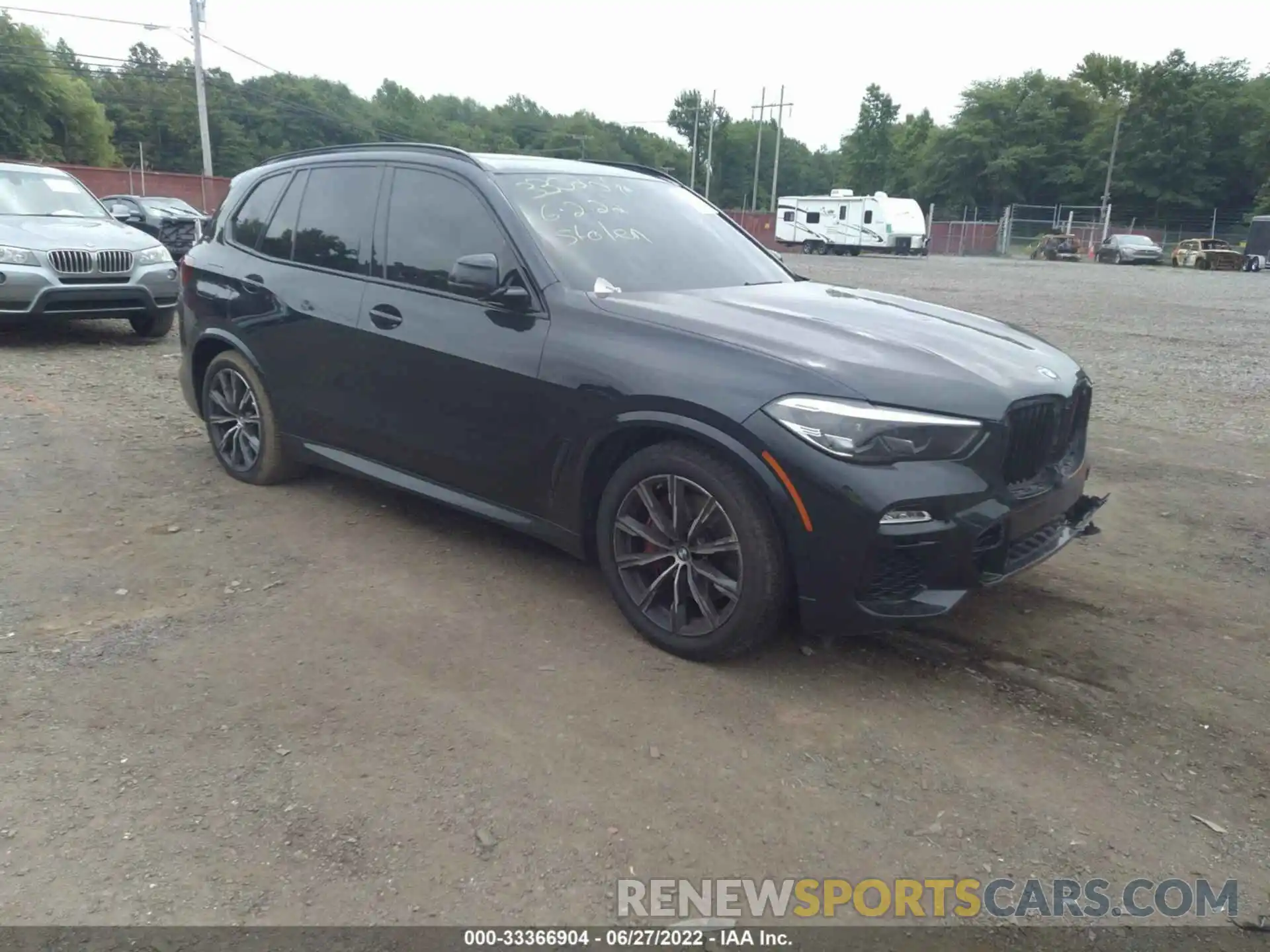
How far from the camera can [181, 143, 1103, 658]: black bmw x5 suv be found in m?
3.23

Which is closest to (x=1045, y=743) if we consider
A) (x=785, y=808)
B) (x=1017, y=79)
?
(x=785, y=808)

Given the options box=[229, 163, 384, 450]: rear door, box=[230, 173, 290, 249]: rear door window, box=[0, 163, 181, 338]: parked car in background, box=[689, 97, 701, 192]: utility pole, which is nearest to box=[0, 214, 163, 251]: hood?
box=[0, 163, 181, 338]: parked car in background

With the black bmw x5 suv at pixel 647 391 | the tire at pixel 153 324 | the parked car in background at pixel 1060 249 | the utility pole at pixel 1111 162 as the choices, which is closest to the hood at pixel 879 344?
the black bmw x5 suv at pixel 647 391

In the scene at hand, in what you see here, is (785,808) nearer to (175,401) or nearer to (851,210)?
(175,401)

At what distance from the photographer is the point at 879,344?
3.56m

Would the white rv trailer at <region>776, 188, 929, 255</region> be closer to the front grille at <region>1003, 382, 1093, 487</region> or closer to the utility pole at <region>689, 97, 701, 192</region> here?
the utility pole at <region>689, 97, 701, 192</region>

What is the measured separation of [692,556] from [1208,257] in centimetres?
4567

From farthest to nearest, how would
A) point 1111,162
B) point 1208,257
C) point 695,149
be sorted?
point 695,149 → point 1111,162 → point 1208,257

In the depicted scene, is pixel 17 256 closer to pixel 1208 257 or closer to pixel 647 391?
pixel 647 391

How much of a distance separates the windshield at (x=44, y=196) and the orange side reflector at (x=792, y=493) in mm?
9596

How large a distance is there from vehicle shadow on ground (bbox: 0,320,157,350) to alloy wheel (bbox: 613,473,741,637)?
8.35m

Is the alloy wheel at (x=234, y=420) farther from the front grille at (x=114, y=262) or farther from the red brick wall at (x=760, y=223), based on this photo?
the red brick wall at (x=760, y=223)

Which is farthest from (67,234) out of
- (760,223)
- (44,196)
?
(760,223)

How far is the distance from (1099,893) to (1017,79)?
8709 cm
